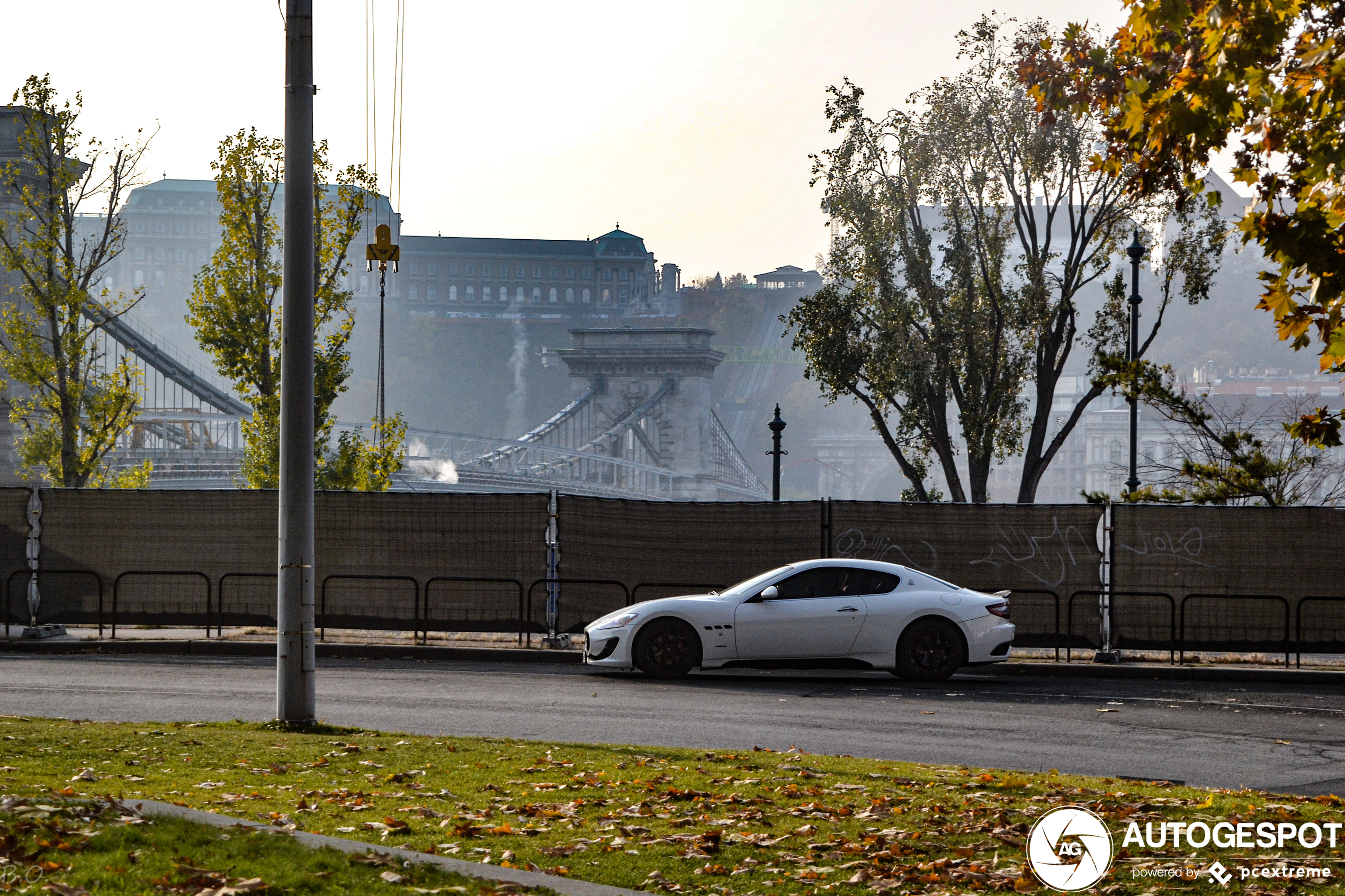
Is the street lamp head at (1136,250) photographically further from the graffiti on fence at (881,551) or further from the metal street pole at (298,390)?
the metal street pole at (298,390)

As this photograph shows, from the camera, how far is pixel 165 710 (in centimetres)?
1195

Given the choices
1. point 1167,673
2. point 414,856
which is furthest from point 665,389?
point 414,856

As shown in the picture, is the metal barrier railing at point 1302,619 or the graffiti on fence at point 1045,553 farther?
the graffiti on fence at point 1045,553

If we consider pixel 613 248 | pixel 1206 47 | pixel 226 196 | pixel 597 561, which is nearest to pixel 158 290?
pixel 613 248

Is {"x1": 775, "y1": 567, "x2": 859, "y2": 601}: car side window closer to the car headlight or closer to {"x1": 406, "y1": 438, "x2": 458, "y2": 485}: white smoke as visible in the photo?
the car headlight

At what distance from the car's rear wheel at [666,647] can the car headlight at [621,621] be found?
0.51ft

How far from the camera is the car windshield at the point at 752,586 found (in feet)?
48.6

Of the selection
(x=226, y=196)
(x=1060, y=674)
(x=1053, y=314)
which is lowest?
(x=1060, y=674)

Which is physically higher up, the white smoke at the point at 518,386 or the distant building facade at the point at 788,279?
the distant building facade at the point at 788,279

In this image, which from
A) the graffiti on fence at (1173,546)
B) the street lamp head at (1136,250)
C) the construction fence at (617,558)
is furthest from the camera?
the street lamp head at (1136,250)

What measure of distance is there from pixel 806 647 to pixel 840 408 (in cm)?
14457

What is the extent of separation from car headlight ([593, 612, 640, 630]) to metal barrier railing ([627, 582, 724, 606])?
2754 mm

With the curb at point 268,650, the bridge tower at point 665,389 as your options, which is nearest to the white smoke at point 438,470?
the bridge tower at point 665,389

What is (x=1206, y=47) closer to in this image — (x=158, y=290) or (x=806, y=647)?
(x=806, y=647)
